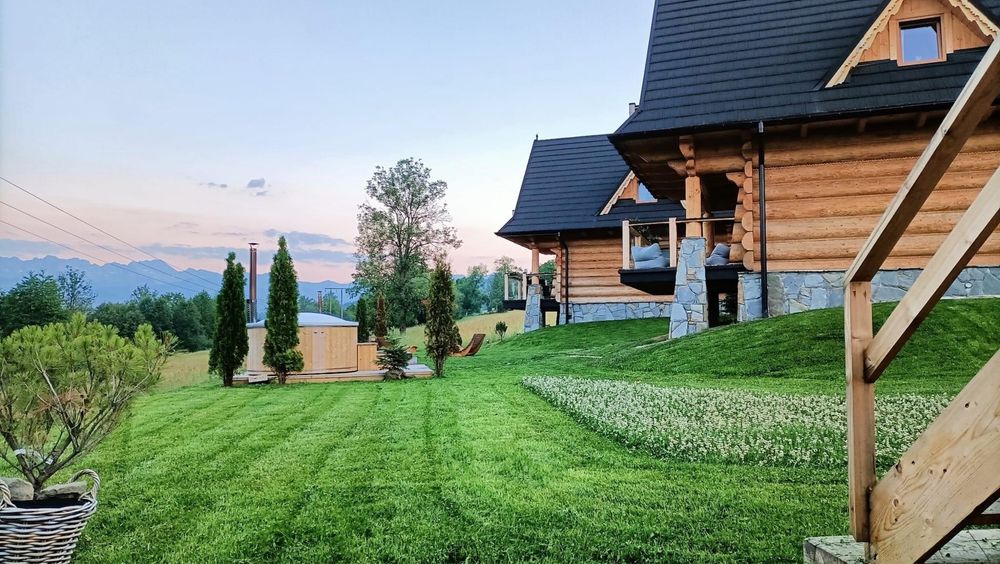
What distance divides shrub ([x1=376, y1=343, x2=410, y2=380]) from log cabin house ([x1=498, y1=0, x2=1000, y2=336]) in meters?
5.07

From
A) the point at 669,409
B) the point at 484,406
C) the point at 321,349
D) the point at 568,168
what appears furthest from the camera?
the point at 568,168

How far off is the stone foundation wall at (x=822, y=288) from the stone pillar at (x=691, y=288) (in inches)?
31.4

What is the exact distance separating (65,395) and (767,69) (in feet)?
45.3

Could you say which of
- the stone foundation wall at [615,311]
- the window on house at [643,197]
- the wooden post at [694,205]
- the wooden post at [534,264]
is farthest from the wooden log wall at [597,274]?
the wooden post at [694,205]

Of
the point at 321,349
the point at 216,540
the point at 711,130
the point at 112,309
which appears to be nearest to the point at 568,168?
the point at 711,130

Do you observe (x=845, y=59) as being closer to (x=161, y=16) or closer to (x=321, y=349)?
(x=321, y=349)

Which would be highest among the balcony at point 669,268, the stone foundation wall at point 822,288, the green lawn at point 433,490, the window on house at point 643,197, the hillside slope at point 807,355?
the window on house at point 643,197

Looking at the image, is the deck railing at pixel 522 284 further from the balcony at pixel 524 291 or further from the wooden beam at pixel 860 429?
the wooden beam at pixel 860 429

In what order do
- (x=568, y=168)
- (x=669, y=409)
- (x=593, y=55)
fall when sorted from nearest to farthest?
(x=669, y=409)
(x=593, y=55)
(x=568, y=168)

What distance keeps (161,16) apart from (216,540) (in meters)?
12.0

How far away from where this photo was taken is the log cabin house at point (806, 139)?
37.1ft

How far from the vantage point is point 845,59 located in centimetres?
1216

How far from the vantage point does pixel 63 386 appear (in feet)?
10.5

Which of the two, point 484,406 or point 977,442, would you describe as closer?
point 977,442
